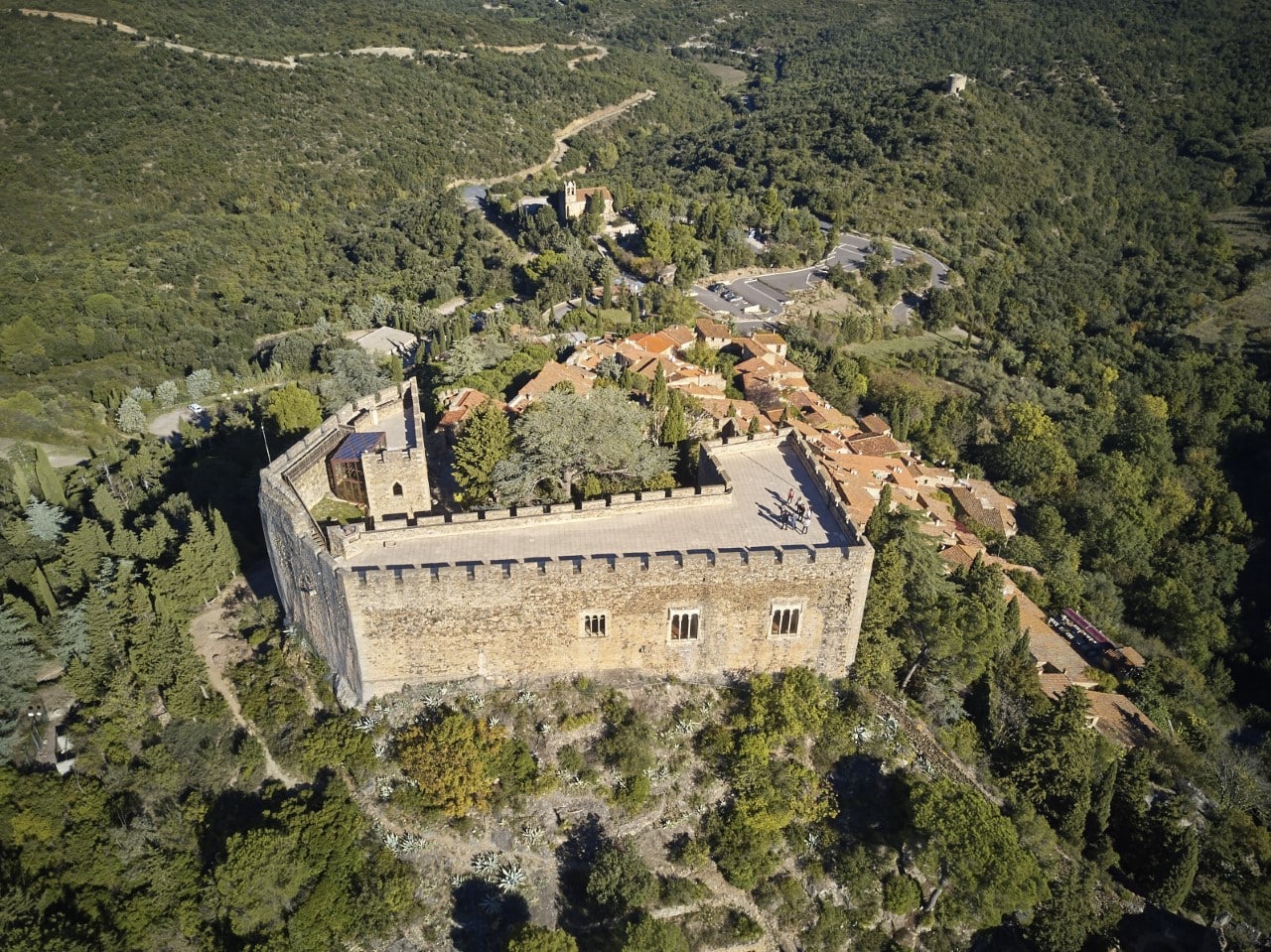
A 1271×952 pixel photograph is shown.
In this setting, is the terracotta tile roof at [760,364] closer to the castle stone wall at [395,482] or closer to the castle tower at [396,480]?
the castle tower at [396,480]

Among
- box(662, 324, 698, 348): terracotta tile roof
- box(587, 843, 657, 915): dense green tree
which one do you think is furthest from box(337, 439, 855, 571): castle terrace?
box(662, 324, 698, 348): terracotta tile roof

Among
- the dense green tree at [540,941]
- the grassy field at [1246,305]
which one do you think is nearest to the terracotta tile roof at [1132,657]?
the dense green tree at [540,941]

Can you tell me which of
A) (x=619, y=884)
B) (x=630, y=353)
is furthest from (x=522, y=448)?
(x=630, y=353)

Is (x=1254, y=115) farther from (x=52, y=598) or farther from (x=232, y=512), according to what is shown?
(x=52, y=598)

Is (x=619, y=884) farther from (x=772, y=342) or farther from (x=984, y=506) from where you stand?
(x=772, y=342)

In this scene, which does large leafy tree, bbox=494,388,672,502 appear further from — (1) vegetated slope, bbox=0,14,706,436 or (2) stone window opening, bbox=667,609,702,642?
(1) vegetated slope, bbox=0,14,706,436

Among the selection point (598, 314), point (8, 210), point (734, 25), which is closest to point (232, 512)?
point (598, 314)
